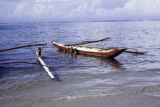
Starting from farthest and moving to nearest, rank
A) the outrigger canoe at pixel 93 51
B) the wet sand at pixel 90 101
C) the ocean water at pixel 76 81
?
the outrigger canoe at pixel 93 51, the ocean water at pixel 76 81, the wet sand at pixel 90 101

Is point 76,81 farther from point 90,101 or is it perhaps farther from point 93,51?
point 93,51

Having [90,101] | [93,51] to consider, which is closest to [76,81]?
[90,101]

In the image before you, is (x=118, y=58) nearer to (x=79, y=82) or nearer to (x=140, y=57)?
(x=140, y=57)

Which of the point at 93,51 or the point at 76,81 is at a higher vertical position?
the point at 76,81

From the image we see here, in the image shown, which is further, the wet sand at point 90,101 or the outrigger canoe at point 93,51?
the outrigger canoe at point 93,51

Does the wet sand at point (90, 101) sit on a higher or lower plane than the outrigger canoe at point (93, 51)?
higher

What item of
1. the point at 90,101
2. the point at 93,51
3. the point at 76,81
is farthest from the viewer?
the point at 93,51

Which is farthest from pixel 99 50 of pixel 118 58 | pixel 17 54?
pixel 17 54

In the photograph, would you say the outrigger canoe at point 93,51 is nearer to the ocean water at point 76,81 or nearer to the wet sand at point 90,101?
the ocean water at point 76,81

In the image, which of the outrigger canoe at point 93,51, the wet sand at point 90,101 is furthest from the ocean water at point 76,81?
the outrigger canoe at point 93,51

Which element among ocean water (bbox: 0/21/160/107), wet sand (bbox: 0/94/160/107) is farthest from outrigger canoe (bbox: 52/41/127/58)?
wet sand (bbox: 0/94/160/107)

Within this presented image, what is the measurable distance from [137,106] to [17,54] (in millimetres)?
32153

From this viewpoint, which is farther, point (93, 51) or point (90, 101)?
point (93, 51)

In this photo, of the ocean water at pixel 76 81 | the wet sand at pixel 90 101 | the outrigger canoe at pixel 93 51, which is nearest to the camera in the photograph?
the wet sand at pixel 90 101
